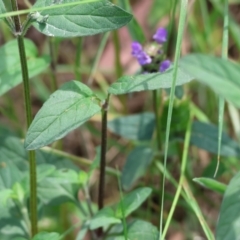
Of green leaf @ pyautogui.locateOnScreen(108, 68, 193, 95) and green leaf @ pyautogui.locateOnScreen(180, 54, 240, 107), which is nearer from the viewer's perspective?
green leaf @ pyautogui.locateOnScreen(180, 54, 240, 107)

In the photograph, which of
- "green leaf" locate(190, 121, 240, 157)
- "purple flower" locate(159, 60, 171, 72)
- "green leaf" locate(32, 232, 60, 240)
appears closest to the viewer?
"green leaf" locate(32, 232, 60, 240)

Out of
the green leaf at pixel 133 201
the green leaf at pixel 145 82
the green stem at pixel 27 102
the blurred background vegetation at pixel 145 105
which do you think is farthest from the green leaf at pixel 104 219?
the blurred background vegetation at pixel 145 105

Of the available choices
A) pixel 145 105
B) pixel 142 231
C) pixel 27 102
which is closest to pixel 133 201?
pixel 142 231

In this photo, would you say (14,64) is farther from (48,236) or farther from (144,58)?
Result: (48,236)

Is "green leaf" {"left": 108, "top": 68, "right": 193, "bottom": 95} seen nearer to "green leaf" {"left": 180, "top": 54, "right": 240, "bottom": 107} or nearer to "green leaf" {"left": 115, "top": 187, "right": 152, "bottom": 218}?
"green leaf" {"left": 180, "top": 54, "right": 240, "bottom": 107}

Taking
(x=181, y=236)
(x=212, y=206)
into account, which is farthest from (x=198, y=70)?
(x=181, y=236)

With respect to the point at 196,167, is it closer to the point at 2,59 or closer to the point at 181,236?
the point at 181,236

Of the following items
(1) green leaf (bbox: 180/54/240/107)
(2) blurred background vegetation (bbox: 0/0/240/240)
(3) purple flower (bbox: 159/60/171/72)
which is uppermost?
(1) green leaf (bbox: 180/54/240/107)

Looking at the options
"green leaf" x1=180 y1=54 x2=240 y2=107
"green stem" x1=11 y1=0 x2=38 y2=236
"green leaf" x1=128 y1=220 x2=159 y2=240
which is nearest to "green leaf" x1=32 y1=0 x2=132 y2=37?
"green stem" x1=11 y1=0 x2=38 y2=236
